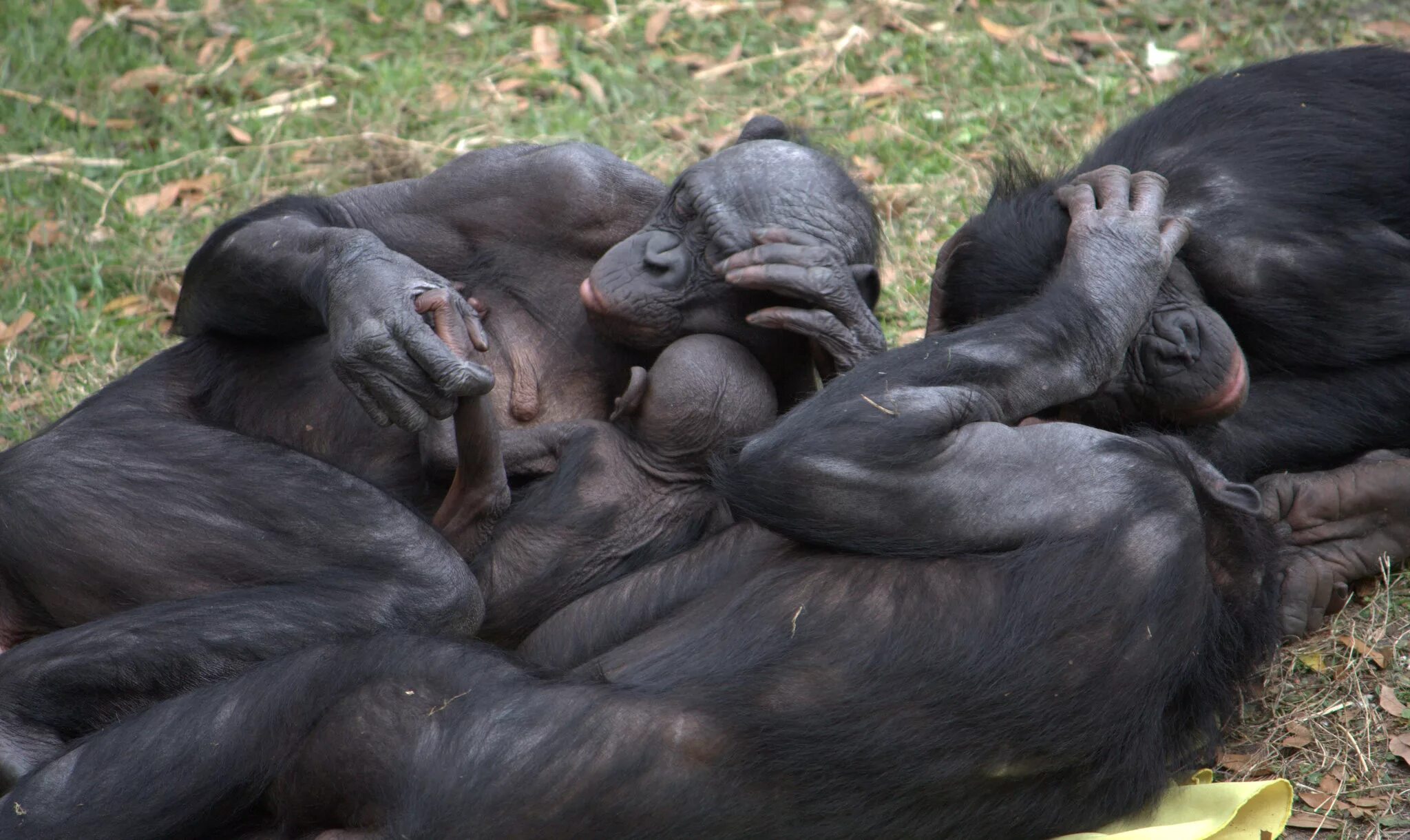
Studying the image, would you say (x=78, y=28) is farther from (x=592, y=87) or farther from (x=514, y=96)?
(x=592, y=87)

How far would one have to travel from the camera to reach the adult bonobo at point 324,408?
3.03m

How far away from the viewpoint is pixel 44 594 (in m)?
3.26

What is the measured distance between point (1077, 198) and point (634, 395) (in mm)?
1126

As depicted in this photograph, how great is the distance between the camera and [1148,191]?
130 inches

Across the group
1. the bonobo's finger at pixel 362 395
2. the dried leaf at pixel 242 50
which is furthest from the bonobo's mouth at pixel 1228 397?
the dried leaf at pixel 242 50

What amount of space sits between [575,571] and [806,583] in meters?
0.70

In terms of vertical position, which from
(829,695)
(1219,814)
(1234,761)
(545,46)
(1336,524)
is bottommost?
(1234,761)

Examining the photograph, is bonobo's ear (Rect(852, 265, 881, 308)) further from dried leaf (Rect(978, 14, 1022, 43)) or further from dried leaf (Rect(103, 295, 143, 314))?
dried leaf (Rect(978, 14, 1022, 43))

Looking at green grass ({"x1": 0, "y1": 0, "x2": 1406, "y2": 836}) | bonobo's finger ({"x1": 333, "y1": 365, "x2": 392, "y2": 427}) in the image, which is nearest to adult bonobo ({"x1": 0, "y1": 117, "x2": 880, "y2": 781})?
bonobo's finger ({"x1": 333, "y1": 365, "x2": 392, "y2": 427})

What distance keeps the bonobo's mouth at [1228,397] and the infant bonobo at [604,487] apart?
98 cm

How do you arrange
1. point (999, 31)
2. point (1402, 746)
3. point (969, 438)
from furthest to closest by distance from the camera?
point (999, 31) < point (1402, 746) < point (969, 438)

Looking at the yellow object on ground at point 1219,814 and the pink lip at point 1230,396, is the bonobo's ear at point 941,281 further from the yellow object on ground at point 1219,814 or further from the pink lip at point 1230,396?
the yellow object on ground at point 1219,814

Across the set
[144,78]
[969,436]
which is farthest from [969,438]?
[144,78]

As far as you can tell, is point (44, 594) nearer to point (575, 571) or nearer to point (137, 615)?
point (137, 615)
